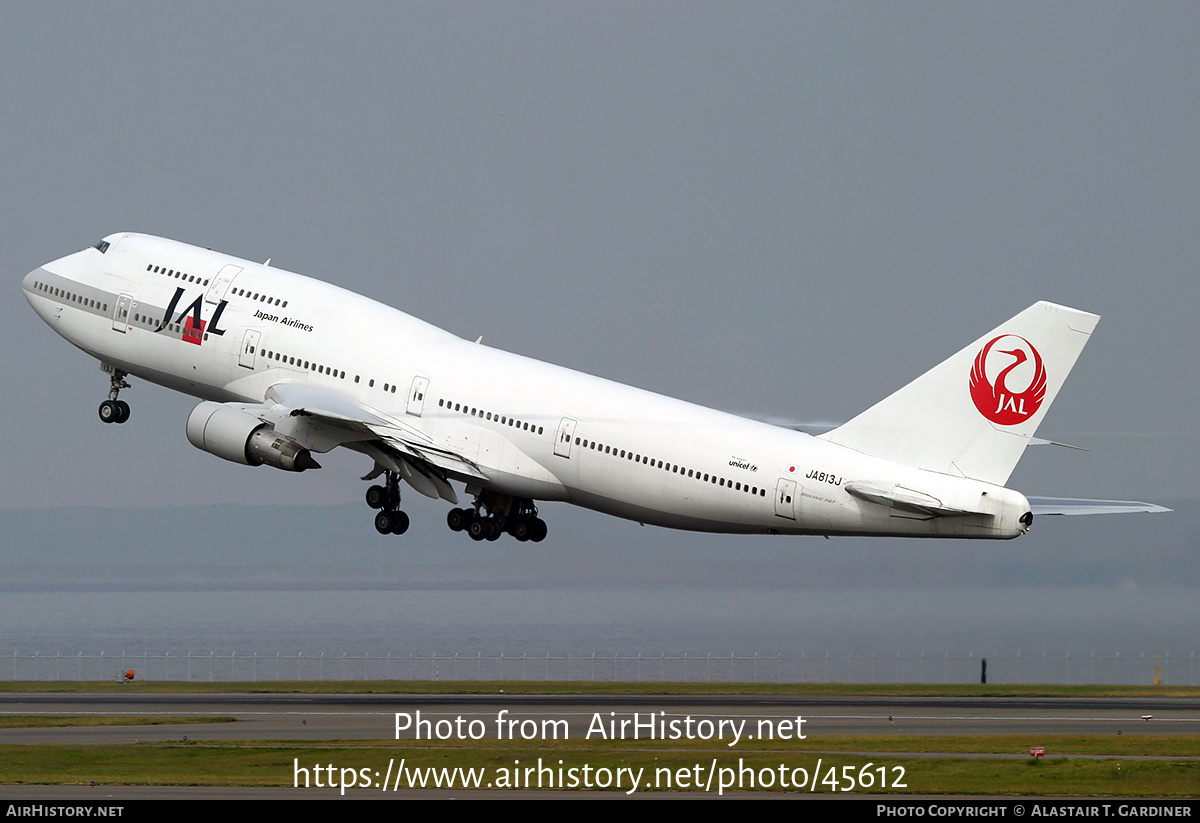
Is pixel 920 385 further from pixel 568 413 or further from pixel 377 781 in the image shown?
pixel 377 781

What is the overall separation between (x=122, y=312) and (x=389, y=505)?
37.9 ft

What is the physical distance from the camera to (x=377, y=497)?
170 ft

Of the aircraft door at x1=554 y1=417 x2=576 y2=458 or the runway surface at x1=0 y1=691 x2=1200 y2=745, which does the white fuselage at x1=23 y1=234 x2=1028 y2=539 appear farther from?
the runway surface at x1=0 y1=691 x2=1200 y2=745

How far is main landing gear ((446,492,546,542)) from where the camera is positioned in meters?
52.2

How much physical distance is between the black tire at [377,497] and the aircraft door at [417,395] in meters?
4.02

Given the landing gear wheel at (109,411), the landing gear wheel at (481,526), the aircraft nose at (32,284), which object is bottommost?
the landing gear wheel at (481,526)

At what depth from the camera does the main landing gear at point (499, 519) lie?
52219 mm

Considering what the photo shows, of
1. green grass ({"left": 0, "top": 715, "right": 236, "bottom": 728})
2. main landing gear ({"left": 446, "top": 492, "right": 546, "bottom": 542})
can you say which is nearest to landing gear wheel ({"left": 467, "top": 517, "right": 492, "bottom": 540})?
main landing gear ({"left": 446, "top": 492, "right": 546, "bottom": 542})

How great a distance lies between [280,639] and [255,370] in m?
98.7

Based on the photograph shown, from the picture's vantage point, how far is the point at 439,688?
70125mm

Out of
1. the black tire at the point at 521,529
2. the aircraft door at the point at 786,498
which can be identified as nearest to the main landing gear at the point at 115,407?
the black tire at the point at 521,529

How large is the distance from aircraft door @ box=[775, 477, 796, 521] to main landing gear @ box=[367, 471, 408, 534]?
45.5 ft

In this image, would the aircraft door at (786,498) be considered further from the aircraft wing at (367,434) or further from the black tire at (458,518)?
the black tire at (458,518)
